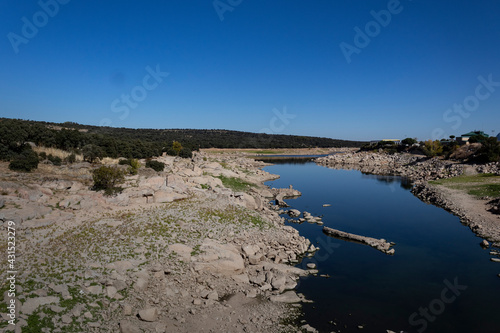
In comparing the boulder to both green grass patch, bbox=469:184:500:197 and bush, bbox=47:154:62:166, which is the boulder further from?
green grass patch, bbox=469:184:500:197

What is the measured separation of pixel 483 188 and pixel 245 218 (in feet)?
94.6

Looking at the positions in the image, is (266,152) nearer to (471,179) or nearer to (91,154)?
(471,179)

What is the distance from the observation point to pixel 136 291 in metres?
10.0

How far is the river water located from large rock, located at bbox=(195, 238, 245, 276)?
122 inches

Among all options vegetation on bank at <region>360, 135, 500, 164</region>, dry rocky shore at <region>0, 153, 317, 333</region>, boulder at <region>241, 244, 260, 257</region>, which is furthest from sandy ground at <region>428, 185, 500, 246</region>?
vegetation on bank at <region>360, 135, 500, 164</region>

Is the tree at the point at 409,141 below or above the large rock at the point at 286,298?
above

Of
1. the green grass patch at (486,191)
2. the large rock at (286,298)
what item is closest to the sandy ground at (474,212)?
the green grass patch at (486,191)

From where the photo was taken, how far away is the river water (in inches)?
409

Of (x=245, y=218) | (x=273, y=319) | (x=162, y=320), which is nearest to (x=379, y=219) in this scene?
(x=245, y=218)

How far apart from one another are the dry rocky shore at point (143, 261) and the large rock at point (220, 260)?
0.05 meters

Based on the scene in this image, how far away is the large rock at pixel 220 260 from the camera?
40.2 feet

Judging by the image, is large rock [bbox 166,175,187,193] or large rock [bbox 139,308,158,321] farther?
large rock [bbox 166,175,187,193]

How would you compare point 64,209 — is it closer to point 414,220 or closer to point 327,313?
point 327,313

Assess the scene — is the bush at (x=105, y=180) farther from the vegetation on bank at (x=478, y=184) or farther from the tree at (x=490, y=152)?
the tree at (x=490, y=152)
